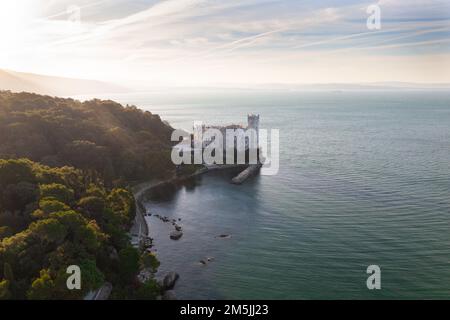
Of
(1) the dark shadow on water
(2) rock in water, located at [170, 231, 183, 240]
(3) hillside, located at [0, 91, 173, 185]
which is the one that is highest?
(3) hillside, located at [0, 91, 173, 185]

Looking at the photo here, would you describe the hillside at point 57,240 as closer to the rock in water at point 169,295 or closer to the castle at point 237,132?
the rock in water at point 169,295

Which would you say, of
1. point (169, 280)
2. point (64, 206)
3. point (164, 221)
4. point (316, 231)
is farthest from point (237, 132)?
point (64, 206)

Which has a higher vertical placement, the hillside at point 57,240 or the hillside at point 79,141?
the hillside at point 79,141

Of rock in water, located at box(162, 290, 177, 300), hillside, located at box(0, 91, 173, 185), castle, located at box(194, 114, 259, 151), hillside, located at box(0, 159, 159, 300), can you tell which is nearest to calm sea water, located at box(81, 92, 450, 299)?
rock in water, located at box(162, 290, 177, 300)

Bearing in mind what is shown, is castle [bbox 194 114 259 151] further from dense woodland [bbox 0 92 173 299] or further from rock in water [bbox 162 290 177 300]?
rock in water [bbox 162 290 177 300]

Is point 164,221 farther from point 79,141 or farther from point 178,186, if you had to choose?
point 79,141

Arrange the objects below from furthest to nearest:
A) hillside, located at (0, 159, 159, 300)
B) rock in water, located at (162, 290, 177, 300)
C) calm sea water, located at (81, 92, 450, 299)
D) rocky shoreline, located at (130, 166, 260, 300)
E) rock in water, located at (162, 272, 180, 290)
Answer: calm sea water, located at (81, 92, 450, 299) → rocky shoreline, located at (130, 166, 260, 300) → rock in water, located at (162, 272, 180, 290) → rock in water, located at (162, 290, 177, 300) → hillside, located at (0, 159, 159, 300)

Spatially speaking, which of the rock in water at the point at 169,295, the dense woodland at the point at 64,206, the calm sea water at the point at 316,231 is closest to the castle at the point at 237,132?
the calm sea water at the point at 316,231
